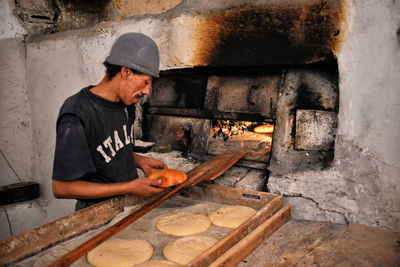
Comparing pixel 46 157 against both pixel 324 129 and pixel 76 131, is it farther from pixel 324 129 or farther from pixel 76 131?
pixel 324 129

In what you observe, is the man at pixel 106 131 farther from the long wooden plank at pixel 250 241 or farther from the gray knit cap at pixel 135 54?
the long wooden plank at pixel 250 241

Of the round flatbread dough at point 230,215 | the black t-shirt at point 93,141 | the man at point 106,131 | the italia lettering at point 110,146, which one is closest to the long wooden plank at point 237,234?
the round flatbread dough at point 230,215

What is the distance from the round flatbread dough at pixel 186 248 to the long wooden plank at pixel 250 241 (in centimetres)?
20

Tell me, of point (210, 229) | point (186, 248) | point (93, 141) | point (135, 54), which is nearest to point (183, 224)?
point (210, 229)

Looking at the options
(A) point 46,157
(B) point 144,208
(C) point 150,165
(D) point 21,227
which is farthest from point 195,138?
(D) point 21,227

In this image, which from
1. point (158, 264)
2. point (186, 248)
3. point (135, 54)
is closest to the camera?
point (158, 264)

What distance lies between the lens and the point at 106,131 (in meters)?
1.84

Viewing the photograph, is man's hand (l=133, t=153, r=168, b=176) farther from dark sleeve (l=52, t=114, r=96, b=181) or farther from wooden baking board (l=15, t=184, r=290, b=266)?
dark sleeve (l=52, t=114, r=96, b=181)

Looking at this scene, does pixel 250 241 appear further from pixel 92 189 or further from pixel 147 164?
pixel 147 164

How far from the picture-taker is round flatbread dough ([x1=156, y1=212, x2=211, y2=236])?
1.74 metres

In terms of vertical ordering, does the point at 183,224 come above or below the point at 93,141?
below

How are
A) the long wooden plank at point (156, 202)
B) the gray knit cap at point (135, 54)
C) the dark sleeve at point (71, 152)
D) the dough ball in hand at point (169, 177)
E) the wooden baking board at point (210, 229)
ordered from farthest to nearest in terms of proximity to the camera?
the dough ball in hand at point (169, 177) → the gray knit cap at point (135, 54) → the dark sleeve at point (71, 152) → the wooden baking board at point (210, 229) → the long wooden plank at point (156, 202)

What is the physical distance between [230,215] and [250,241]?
396 mm

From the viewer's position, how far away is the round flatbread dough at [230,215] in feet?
5.95
